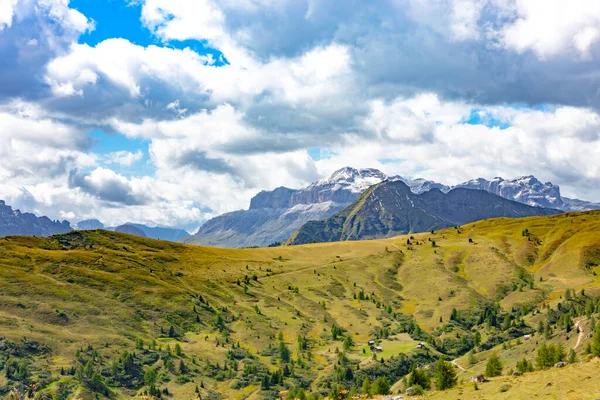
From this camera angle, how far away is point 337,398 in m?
66.4

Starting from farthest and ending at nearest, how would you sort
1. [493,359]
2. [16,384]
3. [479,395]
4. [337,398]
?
1. [16,384]
2. [493,359]
3. [337,398]
4. [479,395]

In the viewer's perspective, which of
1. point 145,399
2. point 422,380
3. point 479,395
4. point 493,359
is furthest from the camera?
point 493,359

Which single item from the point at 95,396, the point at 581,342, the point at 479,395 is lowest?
the point at 95,396

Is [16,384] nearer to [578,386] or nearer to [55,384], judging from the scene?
[55,384]

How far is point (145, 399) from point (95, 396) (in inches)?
6749

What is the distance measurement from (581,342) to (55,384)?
694 feet

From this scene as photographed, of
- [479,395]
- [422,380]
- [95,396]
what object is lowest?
[95,396]

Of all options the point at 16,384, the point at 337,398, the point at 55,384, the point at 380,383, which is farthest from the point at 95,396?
the point at 337,398

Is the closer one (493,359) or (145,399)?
(145,399)

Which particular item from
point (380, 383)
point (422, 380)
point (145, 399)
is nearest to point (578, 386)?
point (422, 380)

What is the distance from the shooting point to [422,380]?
88062 millimetres

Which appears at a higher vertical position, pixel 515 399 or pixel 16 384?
pixel 515 399

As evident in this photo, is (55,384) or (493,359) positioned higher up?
(493,359)

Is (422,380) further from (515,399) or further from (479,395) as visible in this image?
(515,399)
